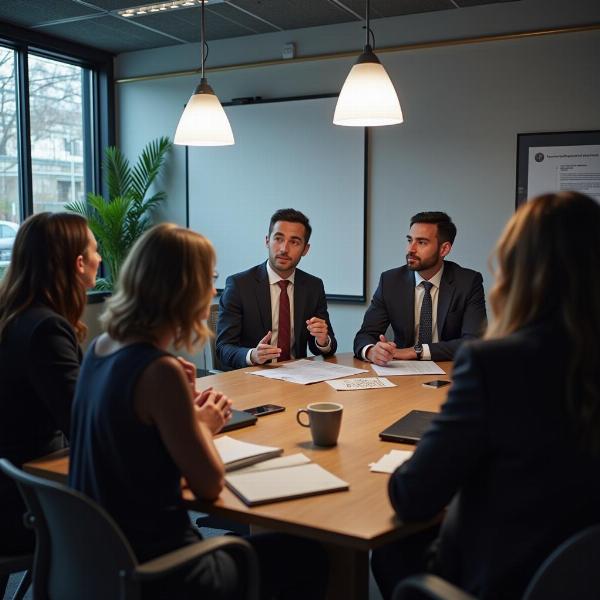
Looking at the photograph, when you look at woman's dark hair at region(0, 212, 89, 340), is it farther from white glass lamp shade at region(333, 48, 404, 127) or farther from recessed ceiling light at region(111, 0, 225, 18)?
recessed ceiling light at region(111, 0, 225, 18)

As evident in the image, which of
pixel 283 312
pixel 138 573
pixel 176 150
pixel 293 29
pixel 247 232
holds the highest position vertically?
pixel 293 29

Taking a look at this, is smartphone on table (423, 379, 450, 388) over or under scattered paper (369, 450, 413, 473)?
under

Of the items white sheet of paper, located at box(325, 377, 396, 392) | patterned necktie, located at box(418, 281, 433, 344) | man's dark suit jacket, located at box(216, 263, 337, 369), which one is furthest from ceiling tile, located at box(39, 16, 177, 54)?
white sheet of paper, located at box(325, 377, 396, 392)

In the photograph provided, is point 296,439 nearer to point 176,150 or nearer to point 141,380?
point 141,380

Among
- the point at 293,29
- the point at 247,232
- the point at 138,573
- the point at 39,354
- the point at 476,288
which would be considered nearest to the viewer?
the point at 138,573

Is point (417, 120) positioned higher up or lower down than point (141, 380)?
higher up

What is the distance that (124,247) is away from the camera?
18.0 ft

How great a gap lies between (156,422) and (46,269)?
83cm

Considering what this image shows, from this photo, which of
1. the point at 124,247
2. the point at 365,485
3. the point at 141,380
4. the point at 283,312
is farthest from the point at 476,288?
the point at 124,247

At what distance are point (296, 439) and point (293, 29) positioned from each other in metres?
3.77

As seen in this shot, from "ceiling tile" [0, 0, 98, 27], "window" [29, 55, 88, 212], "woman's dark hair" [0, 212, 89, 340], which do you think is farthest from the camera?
"window" [29, 55, 88, 212]

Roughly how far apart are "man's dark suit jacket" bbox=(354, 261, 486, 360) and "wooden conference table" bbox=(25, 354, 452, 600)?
0.67m

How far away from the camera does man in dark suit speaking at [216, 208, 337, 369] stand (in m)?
3.51

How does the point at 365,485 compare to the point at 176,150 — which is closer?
the point at 365,485
